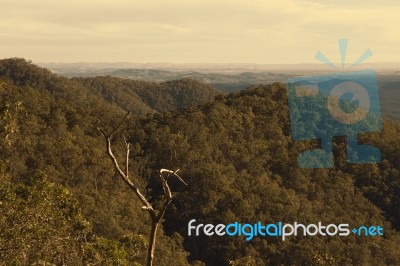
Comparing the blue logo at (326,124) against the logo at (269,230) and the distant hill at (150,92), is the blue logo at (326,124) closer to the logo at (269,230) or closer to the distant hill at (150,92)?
the logo at (269,230)

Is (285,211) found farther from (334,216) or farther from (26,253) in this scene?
(26,253)

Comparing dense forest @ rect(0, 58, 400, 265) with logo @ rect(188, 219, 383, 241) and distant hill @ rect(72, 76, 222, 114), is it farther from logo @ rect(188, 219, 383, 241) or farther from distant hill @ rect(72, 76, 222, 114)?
distant hill @ rect(72, 76, 222, 114)

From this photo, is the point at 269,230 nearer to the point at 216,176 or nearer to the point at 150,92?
the point at 216,176

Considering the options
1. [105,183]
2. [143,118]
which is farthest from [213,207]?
[143,118]

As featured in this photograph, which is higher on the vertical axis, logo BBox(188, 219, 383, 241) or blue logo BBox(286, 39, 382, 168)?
blue logo BBox(286, 39, 382, 168)

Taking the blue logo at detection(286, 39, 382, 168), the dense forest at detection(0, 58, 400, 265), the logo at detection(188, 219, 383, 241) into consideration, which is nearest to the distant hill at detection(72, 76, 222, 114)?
the blue logo at detection(286, 39, 382, 168)

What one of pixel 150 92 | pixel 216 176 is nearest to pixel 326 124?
pixel 216 176

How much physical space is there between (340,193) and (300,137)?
1206 centimetres

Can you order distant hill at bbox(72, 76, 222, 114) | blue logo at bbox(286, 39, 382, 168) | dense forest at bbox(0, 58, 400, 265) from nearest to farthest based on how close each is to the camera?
dense forest at bbox(0, 58, 400, 265) → blue logo at bbox(286, 39, 382, 168) → distant hill at bbox(72, 76, 222, 114)

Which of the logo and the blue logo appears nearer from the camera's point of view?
the logo

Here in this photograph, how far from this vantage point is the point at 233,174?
151 feet

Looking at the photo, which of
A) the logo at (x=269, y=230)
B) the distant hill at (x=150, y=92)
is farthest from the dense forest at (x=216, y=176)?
the distant hill at (x=150, y=92)

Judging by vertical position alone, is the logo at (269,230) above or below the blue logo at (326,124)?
below

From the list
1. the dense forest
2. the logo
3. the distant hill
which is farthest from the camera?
the distant hill
